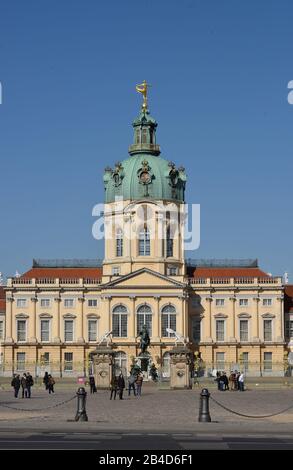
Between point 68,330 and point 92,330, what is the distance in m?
2.50

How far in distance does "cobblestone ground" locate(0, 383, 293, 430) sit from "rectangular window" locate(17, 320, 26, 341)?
49884 millimetres

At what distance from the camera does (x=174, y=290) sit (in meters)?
106

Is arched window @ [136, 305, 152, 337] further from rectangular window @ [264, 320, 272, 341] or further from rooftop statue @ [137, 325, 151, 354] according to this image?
rectangular window @ [264, 320, 272, 341]

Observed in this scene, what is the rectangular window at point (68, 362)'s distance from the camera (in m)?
106

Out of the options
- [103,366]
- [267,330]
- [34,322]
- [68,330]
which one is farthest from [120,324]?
[103,366]

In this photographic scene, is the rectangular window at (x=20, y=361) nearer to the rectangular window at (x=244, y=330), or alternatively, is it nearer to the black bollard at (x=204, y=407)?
the rectangular window at (x=244, y=330)

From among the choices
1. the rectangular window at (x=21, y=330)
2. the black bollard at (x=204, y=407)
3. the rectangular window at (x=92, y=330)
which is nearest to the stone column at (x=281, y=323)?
the rectangular window at (x=92, y=330)

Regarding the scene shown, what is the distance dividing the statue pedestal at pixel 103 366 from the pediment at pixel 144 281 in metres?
39.1

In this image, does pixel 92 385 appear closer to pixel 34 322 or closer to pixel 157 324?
pixel 157 324

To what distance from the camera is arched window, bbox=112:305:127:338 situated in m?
105

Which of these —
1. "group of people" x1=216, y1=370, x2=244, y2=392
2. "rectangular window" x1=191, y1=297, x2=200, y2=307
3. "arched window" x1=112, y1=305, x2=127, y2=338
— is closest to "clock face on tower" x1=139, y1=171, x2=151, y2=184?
"rectangular window" x1=191, y1=297, x2=200, y2=307

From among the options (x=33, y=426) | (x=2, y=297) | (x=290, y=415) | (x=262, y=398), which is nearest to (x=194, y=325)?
(x=2, y=297)

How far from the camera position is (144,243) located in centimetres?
10844

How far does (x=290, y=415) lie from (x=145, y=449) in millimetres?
16396
